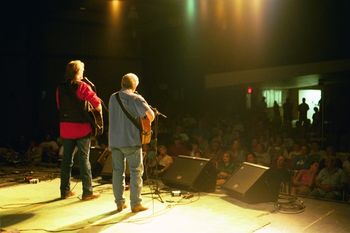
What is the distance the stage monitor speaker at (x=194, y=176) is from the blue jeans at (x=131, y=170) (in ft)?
3.70

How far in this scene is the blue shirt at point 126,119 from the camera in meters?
3.92

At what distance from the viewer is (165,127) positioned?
1342 centimetres

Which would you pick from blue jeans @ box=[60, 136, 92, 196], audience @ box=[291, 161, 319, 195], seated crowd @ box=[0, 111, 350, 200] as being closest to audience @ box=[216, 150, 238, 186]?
seated crowd @ box=[0, 111, 350, 200]

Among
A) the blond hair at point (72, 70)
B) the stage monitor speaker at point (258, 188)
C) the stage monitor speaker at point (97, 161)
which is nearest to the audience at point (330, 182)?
the stage monitor speaker at point (258, 188)

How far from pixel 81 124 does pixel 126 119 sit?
Answer: 681mm

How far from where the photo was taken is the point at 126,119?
397 centimetres

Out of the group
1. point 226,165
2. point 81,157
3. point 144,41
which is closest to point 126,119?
point 81,157

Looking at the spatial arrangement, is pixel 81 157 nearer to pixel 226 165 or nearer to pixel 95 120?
pixel 95 120

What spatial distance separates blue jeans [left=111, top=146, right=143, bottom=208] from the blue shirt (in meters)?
0.08

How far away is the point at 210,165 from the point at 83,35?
37.2 ft

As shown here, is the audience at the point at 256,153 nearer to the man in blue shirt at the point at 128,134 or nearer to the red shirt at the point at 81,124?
the red shirt at the point at 81,124

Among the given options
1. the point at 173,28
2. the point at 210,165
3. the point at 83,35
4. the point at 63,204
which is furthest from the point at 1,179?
the point at 173,28

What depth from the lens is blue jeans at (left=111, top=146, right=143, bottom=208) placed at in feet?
13.1

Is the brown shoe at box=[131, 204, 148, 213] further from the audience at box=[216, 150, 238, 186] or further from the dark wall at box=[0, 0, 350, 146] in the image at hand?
the dark wall at box=[0, 0, 350, 146]
